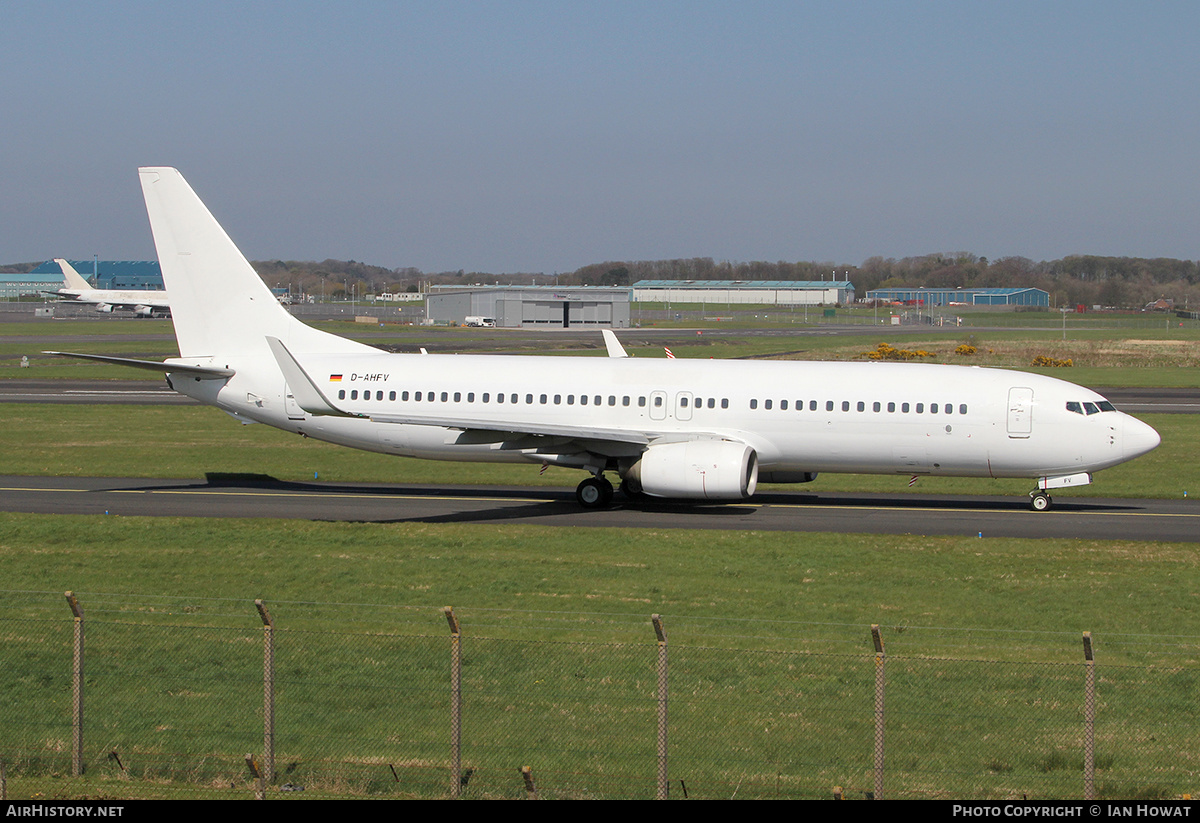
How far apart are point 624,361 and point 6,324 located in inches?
5184

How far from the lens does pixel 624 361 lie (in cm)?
3262

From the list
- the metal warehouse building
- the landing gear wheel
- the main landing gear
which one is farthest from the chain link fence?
the metal warehouse building

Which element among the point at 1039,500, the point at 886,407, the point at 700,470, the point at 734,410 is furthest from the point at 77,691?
the point at 1039,500

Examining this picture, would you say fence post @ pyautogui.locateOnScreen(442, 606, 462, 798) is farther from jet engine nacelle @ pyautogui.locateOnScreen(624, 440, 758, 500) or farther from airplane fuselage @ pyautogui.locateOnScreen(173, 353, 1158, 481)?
airplane fuselage @ pyautogui.locateOnScreen(173, 353, 1158, 481)

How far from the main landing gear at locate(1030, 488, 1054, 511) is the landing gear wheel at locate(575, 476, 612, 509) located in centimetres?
1124

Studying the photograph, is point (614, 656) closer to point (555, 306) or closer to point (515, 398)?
point (515, 398)

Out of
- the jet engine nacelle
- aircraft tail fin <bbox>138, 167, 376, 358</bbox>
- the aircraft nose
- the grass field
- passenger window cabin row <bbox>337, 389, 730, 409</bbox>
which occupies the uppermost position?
aircraft tail fin <bbox>138, 167, 376, 358</bbox>

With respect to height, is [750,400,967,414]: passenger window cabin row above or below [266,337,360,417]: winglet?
below

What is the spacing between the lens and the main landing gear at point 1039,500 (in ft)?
99.7

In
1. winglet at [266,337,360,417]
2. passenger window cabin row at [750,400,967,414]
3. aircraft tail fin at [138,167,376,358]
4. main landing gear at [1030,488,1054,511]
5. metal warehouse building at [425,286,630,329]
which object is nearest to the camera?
winglet at [266,337,360,417]

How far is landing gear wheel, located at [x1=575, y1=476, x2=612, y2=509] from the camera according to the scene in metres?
31.1

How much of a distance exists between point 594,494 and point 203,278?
43.4 feet

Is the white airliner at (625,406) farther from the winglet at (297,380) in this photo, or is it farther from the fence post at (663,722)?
the fence post at (663,722)

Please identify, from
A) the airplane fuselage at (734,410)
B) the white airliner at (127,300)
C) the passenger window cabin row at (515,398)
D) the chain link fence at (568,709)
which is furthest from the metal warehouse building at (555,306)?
the chain link fence at (568,709)
